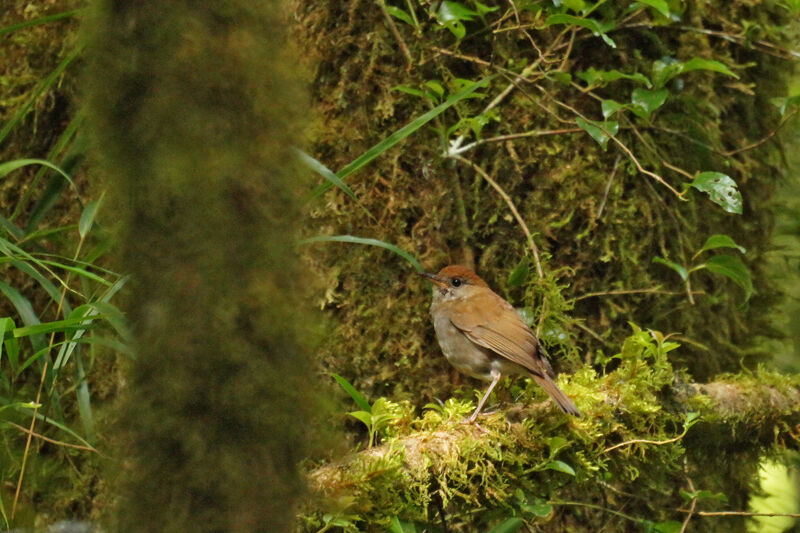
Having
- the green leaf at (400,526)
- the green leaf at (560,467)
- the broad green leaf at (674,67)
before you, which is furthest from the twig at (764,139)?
the green leaf at (400,526)

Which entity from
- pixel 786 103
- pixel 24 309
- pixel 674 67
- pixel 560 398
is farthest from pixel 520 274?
pixel 24 309

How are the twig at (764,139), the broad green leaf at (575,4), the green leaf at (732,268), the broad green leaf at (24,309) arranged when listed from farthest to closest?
the twig at (764,139) → the green leaf at (732,268) → the broad green leaf at (575,4) → the broad green leaf at (24,309)

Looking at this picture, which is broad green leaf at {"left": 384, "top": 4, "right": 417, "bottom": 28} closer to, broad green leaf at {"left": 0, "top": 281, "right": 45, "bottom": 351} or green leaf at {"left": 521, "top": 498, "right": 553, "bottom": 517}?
broad green leaf at {"left": 0, "top": 281, "right": 45, "bottom": 351}

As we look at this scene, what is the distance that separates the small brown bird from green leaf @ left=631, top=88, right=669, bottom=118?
0.91 meters

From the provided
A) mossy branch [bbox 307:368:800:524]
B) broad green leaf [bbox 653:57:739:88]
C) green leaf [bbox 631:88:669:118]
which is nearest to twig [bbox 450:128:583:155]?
green leaf [bbox 631:88:669:118]

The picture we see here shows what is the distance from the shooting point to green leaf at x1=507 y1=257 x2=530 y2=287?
320cm

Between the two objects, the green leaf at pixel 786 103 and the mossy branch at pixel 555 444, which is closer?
the mossy branch at pixel 555 444

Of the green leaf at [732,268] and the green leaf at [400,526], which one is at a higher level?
the green leaf at [400,526]

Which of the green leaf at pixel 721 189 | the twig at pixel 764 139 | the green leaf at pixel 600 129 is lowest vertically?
the twig at pixel 764 139

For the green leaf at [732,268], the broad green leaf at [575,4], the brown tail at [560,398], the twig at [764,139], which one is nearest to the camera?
the brown tail at [560,398]

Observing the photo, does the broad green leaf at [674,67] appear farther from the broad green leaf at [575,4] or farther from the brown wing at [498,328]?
the brown wing at [498,328]

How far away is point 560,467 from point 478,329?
35.7 inches

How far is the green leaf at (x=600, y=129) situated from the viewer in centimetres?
313

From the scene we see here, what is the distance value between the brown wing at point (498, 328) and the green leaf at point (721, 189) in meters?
0.83
